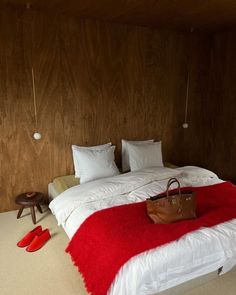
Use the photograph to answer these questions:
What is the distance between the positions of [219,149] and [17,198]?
2847 millimetres

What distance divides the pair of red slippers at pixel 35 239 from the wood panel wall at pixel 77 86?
0.66 meters

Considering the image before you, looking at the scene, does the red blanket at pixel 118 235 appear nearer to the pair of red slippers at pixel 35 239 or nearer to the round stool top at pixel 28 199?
the pair of red slippers at pixel 35 239

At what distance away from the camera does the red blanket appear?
1.65 meters

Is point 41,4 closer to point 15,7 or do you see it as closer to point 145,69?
point 15,7

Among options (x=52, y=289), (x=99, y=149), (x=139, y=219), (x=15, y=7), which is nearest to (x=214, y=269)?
(x=139, y=219)

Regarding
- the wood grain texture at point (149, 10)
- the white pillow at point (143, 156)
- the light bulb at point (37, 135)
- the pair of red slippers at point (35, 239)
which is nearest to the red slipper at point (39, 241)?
the pair of red slippers at point (35, 239)

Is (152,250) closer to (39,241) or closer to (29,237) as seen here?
(39,241)

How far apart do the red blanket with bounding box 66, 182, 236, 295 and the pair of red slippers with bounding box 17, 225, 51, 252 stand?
54cm

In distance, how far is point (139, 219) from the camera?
6.65ft

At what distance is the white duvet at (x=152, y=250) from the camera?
160cm

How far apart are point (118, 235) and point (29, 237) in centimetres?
111

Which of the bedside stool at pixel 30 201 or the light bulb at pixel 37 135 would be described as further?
the light bulb at pixel 37 135

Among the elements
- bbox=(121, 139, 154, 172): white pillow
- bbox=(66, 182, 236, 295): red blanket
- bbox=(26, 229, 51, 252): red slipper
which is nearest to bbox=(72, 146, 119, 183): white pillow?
bbox=(121, 139, 154, 172): white pillow

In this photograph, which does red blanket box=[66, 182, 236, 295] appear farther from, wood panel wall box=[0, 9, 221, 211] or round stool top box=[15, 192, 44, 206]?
wood panel wall box=[0, 9, 221, 211]
